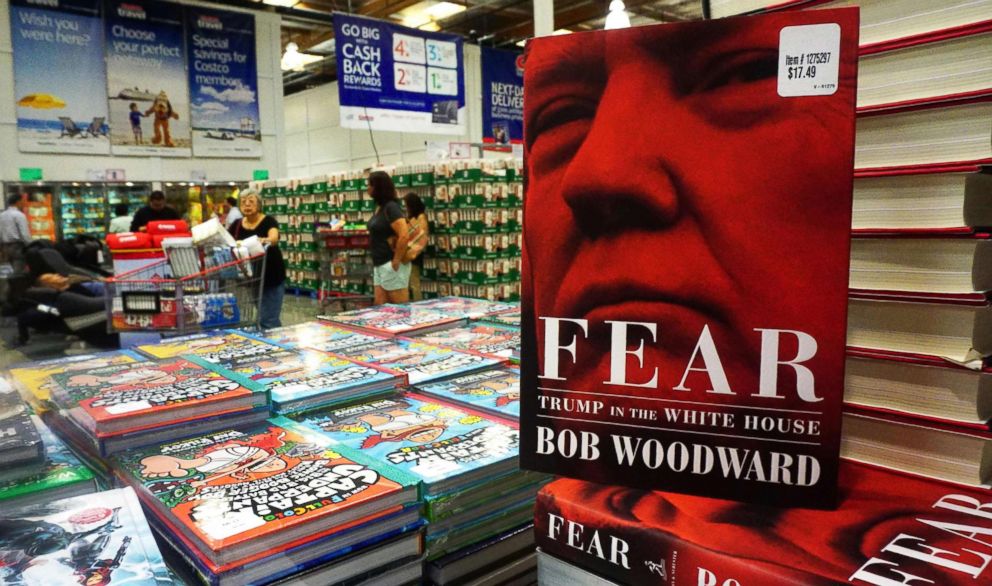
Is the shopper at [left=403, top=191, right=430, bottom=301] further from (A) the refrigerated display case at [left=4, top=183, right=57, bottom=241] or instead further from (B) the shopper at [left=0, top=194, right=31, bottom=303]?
(A) the refrigerated display case at [left=4, top=183, right=57, bottom=241]

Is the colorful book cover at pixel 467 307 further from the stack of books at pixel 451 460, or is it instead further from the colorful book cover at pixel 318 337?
the stack of books at pixel 451 460

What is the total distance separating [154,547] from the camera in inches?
37.5

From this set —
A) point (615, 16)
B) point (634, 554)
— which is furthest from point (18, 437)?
point (615, 16)

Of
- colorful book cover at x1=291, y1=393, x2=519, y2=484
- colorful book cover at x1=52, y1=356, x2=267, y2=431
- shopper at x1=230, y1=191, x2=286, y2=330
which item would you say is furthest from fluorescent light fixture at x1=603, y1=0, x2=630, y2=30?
shopper at x1=230, y1=191, x2=286, y2=330

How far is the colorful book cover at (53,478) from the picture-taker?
1.15m

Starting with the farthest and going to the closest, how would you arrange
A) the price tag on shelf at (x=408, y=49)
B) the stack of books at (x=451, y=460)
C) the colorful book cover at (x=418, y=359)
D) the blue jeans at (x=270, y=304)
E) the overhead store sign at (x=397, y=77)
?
the price tag on shelf at (x=408, y=49) < the overhead store sign at (x=397, y=77) < the blue jeans at (x=270, y=304) < the colorful book cover at (x=418, y=359) < the stack of books at (x=451, y=460)

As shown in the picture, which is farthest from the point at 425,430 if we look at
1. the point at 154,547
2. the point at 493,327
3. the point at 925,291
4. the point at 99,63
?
the point at 99,63

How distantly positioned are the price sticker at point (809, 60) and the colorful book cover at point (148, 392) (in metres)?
1.28

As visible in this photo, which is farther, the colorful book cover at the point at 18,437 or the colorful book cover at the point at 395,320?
the colorful book cover at the point at 395,320

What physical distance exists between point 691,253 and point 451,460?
0.62 m

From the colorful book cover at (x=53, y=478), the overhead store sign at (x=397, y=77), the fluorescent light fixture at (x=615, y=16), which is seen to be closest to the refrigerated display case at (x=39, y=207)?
the overhead store sign at (x=397, y=77)

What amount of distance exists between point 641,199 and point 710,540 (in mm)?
442

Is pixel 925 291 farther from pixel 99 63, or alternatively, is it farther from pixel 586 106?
pixel 99 63

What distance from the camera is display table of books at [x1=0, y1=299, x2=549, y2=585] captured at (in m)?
0.96
